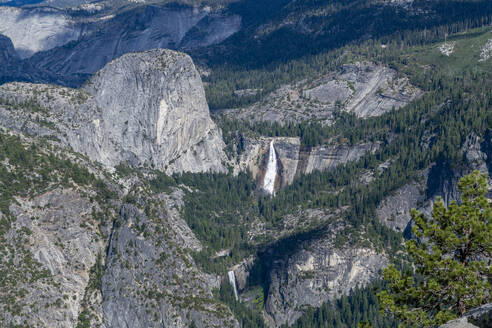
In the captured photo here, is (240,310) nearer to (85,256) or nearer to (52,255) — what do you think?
(85,256)

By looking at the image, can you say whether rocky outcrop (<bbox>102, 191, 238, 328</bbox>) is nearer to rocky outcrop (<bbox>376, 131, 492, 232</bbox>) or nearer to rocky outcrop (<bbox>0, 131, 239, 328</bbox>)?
rocky outcrop (<bbox>0, 131, 239, 328</bbox>)

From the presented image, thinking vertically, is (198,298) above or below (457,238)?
below

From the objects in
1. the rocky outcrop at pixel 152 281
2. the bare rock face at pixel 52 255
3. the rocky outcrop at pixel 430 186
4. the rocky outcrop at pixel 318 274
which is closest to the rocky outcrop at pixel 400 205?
the rocky outcrop at pixel 430 186

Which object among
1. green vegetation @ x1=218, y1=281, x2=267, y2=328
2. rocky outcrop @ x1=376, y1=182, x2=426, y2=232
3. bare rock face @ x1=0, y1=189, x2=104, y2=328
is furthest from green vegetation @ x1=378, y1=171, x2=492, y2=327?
rocky outcrop @ x1=376, y1=182, x2=426, y2=232

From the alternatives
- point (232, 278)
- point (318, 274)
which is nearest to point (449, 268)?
point (318, 274)

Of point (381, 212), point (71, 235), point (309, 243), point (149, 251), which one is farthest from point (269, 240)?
point (71, 235)

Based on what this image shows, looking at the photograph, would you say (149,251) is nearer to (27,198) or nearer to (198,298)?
(198,298)
